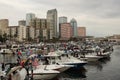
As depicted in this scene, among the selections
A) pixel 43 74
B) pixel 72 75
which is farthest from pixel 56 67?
pixel 72 75

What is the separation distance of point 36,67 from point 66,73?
720cm

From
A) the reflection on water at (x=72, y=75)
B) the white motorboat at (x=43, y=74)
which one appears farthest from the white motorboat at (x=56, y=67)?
the white motorboat at (x=43, y=74)

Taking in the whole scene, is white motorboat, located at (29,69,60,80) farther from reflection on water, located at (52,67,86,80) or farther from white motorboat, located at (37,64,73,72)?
reflection on water, located at (52,67,86,80)

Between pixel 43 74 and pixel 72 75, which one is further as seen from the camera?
pixel 72 75

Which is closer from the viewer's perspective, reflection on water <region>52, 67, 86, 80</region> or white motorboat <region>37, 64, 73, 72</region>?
white motorboat <region>37, 64, 73, 72</region>

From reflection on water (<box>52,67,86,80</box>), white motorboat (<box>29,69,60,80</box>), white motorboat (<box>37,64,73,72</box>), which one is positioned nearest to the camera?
white motorboat (<box>29,69,60,80</box>)

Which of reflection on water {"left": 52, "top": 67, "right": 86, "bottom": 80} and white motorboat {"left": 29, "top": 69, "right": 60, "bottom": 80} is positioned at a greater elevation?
white motorboat {"left": 29, "top": 69, "right": 60, "bottom": 80}

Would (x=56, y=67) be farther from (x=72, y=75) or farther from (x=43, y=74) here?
(x=72, y=75)

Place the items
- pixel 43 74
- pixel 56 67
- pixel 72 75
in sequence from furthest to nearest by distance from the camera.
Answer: pixel 72 75
pixel 56 67
pixel 43 74

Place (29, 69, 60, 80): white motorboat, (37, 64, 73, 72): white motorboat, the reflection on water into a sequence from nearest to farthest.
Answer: (29, 69, 60, 80): white motorboat, (37, 64, 73, 72): white motorboat, the reflection on water

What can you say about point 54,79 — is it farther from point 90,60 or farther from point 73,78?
point 90,60

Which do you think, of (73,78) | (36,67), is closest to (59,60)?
(73,78)

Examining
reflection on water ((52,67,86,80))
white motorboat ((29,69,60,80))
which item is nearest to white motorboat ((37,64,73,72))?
reflection on water ((52,67,86,80))

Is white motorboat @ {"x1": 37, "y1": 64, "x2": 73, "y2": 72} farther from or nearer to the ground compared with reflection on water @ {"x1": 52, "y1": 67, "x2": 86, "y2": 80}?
farther from the ground
